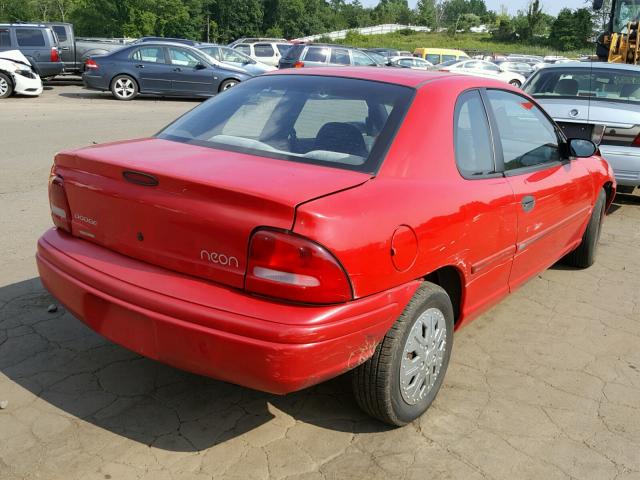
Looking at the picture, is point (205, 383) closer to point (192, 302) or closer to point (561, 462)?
point (192, 302)

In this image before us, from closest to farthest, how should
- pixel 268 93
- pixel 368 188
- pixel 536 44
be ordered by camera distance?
1. pixel 368 188
2. pixel 268 93
3. pixel 536 44

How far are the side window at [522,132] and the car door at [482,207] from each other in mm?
180

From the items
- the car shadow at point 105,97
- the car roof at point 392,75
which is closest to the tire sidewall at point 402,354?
the car roof at point 392,75

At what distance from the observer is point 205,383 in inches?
132

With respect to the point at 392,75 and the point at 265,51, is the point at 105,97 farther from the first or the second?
the point at 392,75

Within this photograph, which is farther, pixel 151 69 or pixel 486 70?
pixel 486 70

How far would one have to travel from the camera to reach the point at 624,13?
16.1 metres

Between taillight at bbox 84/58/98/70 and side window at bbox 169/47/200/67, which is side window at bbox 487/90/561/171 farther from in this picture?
taillight at bbox 84/58/98/70

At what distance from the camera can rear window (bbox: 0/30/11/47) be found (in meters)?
18.8

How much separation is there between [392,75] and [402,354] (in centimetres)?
154

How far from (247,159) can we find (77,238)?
899mm

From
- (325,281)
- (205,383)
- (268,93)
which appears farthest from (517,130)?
(205,383)

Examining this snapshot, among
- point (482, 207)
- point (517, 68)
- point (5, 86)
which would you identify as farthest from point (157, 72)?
point (517, 68)

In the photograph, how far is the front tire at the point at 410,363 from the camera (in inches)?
109
